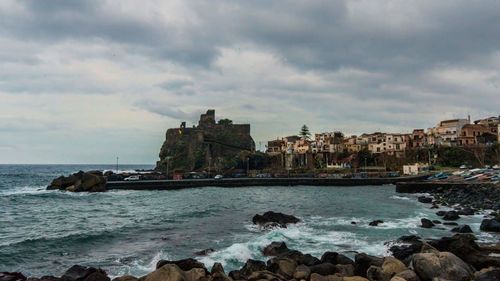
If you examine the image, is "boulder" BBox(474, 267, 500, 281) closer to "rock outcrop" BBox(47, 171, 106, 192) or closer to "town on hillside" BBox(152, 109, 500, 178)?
"rock outcrop" BBox(47, 171, 106, 192)

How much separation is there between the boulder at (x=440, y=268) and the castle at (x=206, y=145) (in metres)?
121

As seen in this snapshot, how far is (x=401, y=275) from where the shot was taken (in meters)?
13.6

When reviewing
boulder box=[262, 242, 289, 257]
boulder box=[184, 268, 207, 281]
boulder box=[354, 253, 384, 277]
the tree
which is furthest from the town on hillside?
boulder box=[184, 268, 207, 281]

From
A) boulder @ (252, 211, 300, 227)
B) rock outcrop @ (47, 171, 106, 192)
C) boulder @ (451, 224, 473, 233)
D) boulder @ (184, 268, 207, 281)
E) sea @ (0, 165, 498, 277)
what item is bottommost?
sea @ (0, 165, 498, 277)

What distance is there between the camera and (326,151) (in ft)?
440

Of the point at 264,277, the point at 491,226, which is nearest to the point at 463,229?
the point at 491,226

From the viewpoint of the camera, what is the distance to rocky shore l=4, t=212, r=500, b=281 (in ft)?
44.8

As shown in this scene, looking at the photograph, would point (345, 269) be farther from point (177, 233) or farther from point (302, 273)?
point (177, 233)

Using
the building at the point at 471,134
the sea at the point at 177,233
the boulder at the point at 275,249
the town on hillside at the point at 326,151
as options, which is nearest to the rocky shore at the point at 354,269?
the boulder at the point at 275,249

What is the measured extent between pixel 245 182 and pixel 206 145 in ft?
187

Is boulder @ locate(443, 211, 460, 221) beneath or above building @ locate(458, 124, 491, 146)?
beneath

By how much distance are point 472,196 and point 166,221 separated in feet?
118

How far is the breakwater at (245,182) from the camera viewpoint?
8262 centimetres

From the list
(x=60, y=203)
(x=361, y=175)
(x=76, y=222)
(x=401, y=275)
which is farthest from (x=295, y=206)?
(x=361, y=175)
